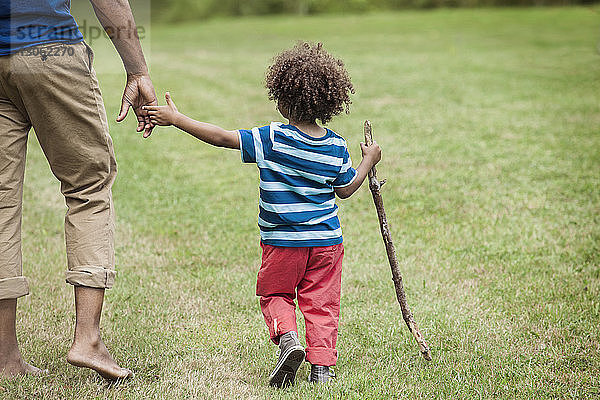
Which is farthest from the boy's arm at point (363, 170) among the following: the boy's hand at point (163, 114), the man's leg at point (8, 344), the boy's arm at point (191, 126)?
the man's leg at point (8, 344)

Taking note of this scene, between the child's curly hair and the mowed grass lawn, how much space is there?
1.22 meters

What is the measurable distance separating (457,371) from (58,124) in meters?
2.12

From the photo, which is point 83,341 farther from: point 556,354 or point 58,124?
point 556,354

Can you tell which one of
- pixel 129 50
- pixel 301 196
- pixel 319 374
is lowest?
pixel 319 374

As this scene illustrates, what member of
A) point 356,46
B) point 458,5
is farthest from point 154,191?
point 458,5

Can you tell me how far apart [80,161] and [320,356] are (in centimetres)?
134

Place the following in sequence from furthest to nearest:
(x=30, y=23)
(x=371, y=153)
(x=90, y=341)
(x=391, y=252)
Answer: (x=391, y=252), (x=371, y=153), (x=90, y=341), (x=30, y=23)

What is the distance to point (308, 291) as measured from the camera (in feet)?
10.9

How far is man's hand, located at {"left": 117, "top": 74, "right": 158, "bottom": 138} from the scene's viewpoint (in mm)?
3104

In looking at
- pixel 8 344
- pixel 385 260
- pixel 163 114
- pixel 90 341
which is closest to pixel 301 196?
pixel 163 114

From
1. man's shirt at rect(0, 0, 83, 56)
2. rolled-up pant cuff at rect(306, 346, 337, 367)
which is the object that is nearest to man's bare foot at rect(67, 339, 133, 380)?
rolled-up pant cuff at rect(306, 346, 337, 367)

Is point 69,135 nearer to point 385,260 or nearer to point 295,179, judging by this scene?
point 295,179

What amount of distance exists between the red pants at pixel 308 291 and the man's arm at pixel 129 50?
83 centimetres

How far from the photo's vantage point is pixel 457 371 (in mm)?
3439
